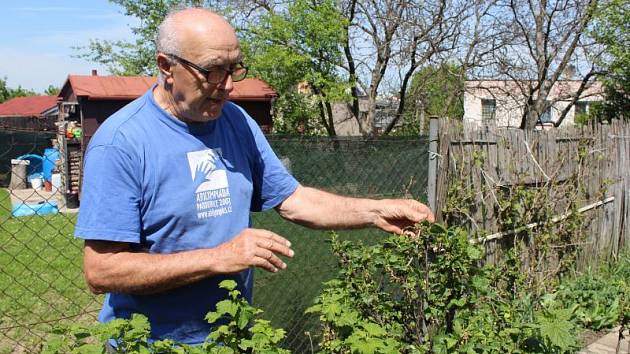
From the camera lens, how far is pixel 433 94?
16375mm

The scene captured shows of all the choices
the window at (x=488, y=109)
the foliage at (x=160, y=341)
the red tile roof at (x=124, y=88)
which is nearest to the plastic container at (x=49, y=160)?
the foliage at (x=160, y=341)

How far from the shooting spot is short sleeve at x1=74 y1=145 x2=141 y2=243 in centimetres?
180

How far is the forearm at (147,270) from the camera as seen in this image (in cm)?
180

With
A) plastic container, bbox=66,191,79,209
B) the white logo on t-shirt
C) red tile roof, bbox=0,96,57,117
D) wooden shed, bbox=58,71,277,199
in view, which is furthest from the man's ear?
red tile roof, bbox=0,96,57,117

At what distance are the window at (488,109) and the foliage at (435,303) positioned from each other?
13028 millimetres

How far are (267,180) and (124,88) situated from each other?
49.9 ft

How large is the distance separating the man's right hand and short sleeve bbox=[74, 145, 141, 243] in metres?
0.29

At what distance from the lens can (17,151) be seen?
3.24 metres

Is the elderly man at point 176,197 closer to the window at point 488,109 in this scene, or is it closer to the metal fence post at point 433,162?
the metal fence post at point 433,162

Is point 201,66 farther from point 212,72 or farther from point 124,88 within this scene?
point 124,88

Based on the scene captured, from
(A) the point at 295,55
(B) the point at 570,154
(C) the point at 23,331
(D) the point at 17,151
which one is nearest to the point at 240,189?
(D) the point at 17,151

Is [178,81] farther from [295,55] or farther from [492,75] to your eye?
[492,75]

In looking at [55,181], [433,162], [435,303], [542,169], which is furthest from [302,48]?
[435,303]

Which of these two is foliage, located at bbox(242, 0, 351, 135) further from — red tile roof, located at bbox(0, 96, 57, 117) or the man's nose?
red tile roof, located at bbox(0, 96, 57, 117)
